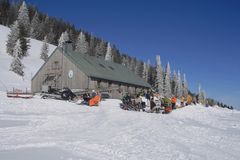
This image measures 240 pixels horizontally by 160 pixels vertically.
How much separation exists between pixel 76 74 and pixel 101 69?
16.5 ft

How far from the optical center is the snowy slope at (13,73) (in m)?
51.2

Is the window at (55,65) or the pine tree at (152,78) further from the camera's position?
the pine tree at (152,78)

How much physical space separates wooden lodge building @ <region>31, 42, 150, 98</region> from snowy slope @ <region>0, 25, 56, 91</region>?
27.7ft

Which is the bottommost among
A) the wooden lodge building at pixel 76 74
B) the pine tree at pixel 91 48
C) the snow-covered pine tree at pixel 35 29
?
the wooden lodge building at pixel 76 74

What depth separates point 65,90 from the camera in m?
27.3

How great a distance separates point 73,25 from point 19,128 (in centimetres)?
12036

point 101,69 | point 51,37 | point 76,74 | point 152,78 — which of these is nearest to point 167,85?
point 152,78

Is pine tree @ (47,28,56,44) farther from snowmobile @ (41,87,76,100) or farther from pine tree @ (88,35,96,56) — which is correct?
snowmobile @ (41,87,76,100)

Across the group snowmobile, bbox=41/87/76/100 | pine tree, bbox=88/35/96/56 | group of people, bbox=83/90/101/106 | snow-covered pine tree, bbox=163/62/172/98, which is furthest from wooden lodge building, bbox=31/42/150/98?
pine tree, bbox=88/35/96/56

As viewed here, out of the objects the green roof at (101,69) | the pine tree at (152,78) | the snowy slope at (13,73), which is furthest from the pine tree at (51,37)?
the green roof at (101,69)

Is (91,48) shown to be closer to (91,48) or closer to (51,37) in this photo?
(91,48)

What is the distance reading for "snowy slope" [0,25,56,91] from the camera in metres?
51.2

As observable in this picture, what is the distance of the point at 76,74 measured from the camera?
37375 millimetres

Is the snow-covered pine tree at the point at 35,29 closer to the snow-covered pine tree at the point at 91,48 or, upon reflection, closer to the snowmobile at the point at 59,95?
the snow-covered pine tree at the point at 91,48
